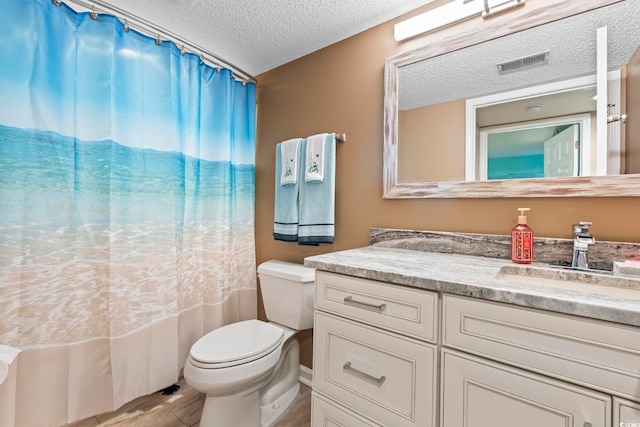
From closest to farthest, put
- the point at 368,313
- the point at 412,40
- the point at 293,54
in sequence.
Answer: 1. the point at 368,313
2. the point at 412,40
3. the point at 293,54

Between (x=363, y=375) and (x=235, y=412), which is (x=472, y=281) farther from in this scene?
(x=235, y=412)

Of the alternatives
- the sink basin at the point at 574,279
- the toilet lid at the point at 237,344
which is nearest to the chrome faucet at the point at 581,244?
the sink basin at the point at 574,279

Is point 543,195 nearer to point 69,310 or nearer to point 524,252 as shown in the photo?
point 524,252

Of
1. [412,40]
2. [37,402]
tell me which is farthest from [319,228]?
[37,402]

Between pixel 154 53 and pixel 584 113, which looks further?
pixel 154 53

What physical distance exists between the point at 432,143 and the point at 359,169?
1.37 feet

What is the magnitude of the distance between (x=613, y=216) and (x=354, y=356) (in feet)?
3.46

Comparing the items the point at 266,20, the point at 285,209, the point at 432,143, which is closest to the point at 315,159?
the point at 285,209

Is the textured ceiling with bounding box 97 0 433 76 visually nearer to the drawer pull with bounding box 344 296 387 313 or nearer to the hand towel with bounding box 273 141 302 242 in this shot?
the hand towel with bounding box 273 141 302 242

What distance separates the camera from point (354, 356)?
0.95 m

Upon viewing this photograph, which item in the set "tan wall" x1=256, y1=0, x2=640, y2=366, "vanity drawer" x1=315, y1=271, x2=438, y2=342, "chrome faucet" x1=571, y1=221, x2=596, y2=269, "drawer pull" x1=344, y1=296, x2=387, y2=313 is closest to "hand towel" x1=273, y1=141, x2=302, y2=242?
"tan wall" x1=256, y1=0, x2=640, y2=366

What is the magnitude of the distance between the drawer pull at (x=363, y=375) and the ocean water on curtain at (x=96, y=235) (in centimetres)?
115

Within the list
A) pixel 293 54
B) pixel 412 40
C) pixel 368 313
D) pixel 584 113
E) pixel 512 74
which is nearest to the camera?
pixel 368 313

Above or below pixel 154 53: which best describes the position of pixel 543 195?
below
